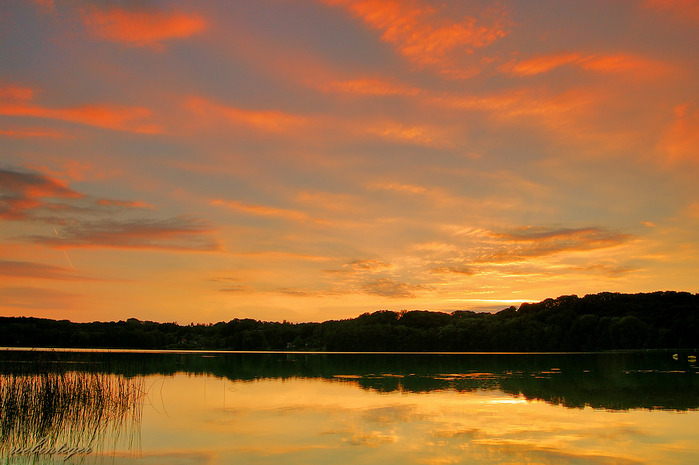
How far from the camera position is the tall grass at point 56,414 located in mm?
11836

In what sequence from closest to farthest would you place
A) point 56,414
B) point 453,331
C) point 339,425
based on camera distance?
point 56,414 → point 339,425 → point 453,331

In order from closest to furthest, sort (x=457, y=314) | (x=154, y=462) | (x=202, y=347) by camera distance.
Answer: (x=154, y=462) < (x=202, y=347) < (x=457, y=314)

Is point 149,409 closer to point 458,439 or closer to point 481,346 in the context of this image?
point 458,439

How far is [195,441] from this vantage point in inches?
486

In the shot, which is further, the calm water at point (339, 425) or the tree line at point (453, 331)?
the tree line at point (453, 331)

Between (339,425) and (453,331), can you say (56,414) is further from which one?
(453,331)

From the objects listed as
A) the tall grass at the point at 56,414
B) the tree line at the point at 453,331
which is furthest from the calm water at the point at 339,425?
the tree line at the point at 453,331

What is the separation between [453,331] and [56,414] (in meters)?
80.7

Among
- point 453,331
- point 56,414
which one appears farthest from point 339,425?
point 453,331

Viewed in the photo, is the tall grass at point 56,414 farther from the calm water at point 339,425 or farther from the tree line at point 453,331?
the tree line at point 453,331

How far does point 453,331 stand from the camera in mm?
89500

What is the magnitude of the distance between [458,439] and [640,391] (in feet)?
44.1

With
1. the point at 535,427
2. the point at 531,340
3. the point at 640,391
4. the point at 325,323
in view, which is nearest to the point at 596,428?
the point at 535,427

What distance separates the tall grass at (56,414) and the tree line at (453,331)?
5454cm
